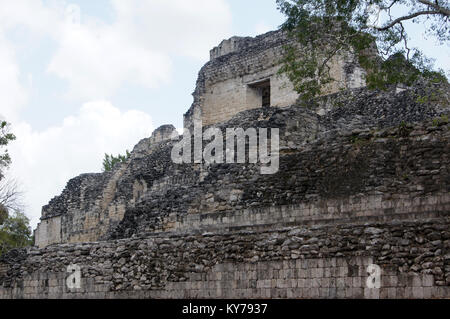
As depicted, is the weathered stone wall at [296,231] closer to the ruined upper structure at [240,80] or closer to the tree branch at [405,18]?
the tree branch at [405,18]

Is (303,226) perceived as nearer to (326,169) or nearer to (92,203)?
(326,169)

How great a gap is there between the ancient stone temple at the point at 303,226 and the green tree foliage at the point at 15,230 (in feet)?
34.0

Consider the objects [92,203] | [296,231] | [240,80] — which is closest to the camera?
[296,231]

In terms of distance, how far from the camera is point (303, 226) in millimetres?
11078

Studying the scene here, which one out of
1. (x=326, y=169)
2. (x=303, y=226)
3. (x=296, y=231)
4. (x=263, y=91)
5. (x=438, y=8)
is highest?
(x=263, y=91)

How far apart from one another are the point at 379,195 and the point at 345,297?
2595mm

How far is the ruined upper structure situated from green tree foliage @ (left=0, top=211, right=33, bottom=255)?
7.93 metres

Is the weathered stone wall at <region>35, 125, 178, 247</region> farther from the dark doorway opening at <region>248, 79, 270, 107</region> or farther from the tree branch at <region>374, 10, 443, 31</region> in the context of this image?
the tree branch at <region>374, 10, 443, 31</region>

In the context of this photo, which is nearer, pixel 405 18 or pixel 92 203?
pixel 405 18

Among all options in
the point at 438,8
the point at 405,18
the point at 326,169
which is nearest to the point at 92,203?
the point at 326,169

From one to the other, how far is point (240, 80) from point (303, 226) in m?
16.3
